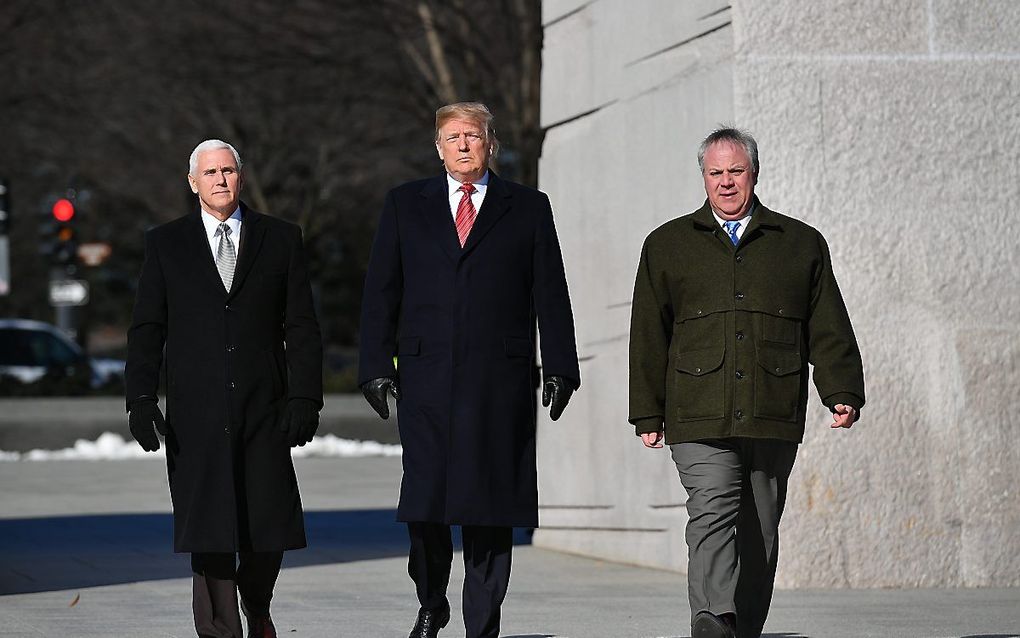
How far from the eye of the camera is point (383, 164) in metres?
31.8

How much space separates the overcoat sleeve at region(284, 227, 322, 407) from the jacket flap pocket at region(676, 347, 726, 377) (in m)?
1.18

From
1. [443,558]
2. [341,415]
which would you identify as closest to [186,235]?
[443,558]

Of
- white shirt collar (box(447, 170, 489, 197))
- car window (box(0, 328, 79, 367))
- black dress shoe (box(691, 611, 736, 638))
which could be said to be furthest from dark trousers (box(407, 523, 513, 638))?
car window (box(0, 328, 79, 367))

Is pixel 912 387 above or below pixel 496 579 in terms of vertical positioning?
above

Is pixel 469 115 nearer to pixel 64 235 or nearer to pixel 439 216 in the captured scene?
pixel 439 216

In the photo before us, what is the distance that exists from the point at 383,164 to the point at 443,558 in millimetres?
25338

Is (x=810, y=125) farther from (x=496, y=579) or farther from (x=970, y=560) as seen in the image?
(x=496, y=579)

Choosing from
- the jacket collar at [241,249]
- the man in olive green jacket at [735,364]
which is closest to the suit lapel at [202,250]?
the jacket collar at [241,249]

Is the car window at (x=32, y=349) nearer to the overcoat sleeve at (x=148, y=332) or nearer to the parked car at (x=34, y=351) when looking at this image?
the parked car at (x=34, y=351)

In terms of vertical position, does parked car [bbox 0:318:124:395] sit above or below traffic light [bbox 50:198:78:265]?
below

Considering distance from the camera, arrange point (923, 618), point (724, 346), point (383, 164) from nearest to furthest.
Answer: point (724, 346), point (923, 618), point (383, 164)

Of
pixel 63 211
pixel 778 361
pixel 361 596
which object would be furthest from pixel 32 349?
pixel 778 361

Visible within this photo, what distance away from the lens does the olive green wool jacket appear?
6.31 meters

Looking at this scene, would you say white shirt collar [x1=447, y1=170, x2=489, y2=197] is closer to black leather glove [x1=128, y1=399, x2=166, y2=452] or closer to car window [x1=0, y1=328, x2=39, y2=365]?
black leather glove [x1=128, y1=399, x2=166, y2=452]
